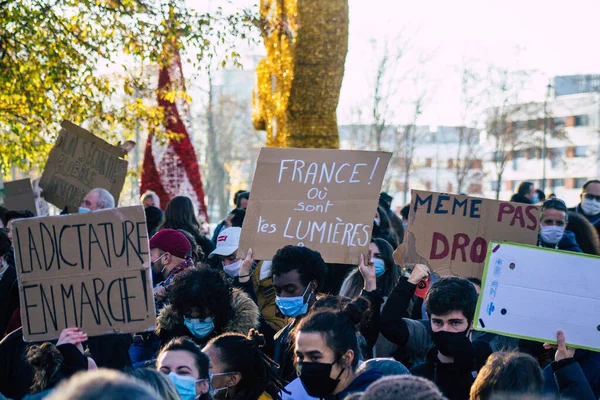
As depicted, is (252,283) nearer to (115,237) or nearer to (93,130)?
(115,237)

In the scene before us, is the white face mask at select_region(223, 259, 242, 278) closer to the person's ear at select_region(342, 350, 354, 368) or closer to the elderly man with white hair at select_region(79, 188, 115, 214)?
the elderly man with white hair at select_region(79, 188, 115, 214)

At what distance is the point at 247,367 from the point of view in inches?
181

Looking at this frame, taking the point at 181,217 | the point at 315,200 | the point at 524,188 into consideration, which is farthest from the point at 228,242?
the point at 524,188

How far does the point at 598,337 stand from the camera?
4.62 m

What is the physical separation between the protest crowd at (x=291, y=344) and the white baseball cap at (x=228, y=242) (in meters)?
0.52

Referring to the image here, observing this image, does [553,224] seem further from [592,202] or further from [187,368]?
[187,368]

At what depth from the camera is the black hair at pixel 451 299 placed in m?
4.79

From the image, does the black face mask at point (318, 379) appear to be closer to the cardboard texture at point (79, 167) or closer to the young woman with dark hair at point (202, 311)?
the young woman with dark hair at point (202, 311)

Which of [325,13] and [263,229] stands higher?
[325,13]

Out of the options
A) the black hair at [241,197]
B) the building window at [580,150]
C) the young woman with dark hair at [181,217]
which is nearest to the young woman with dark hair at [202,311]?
the young woman with dark hair at [181,217]

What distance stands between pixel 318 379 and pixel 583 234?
513 centimetres

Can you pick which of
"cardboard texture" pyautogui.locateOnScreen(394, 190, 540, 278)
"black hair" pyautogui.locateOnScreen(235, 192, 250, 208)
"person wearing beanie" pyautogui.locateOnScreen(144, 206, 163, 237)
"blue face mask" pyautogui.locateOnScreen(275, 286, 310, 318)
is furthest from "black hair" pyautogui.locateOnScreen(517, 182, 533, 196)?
"blue face mask" pyautogui.locateOnScreen(275, 286, 310, 318)

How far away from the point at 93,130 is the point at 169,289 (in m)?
7.90

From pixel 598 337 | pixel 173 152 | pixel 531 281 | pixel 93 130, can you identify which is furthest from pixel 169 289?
pixel 173 152
